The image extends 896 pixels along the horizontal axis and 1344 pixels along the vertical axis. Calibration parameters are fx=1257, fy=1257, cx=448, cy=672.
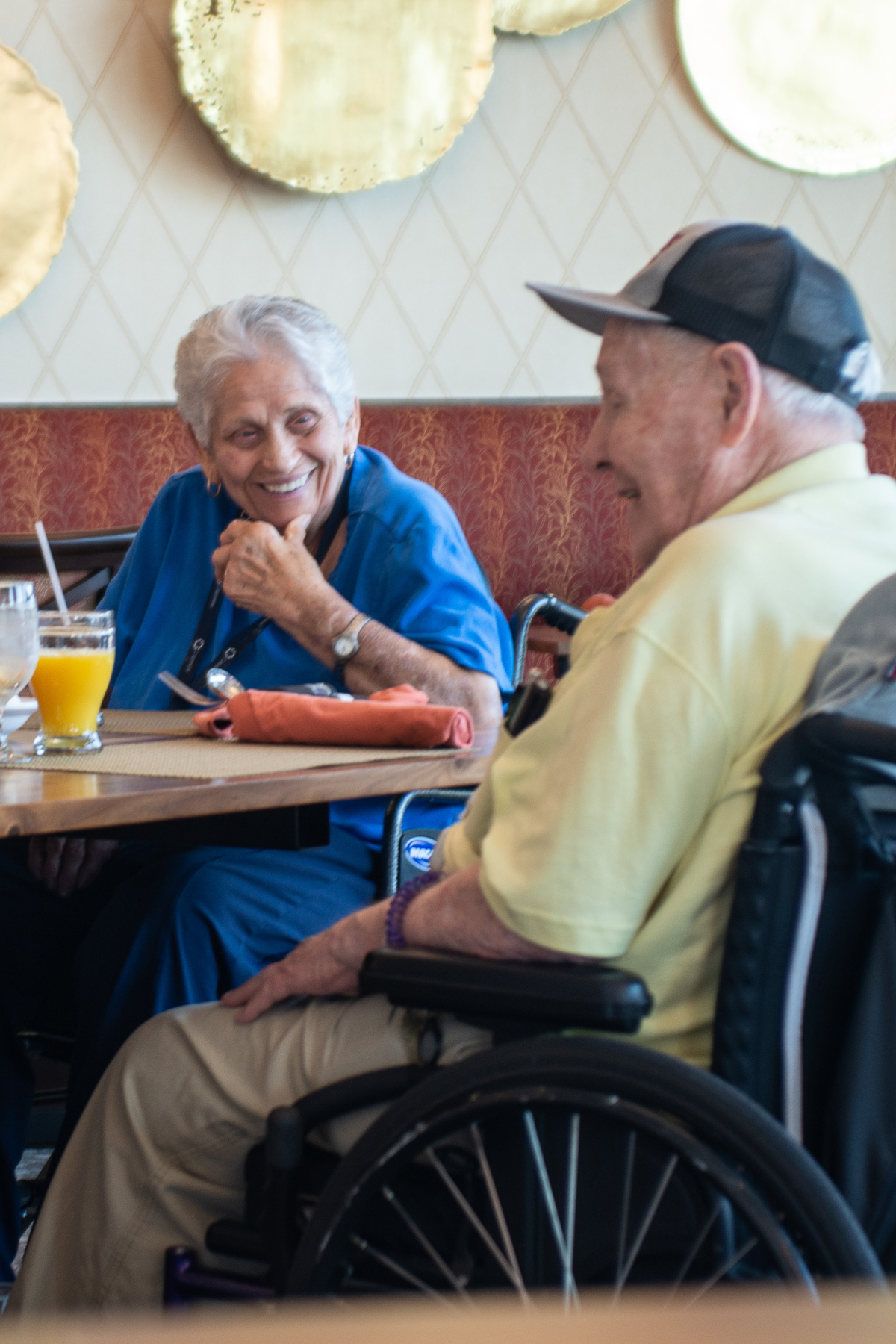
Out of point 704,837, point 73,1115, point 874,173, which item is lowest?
point 73,1115

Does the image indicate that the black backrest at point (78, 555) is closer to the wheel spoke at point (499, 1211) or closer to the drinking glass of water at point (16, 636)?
the drinking glass of water at point (16, 636)

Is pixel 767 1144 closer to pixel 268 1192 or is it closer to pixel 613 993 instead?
pixel 613 993

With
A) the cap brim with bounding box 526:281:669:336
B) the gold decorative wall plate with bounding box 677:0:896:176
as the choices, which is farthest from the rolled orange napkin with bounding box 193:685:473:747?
the gold decorative wall plate with bounding box 677:0:896:176

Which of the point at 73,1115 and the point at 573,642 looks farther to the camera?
the point at 73,1115

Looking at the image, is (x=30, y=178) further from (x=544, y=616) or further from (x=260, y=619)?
(x=544, y=616)

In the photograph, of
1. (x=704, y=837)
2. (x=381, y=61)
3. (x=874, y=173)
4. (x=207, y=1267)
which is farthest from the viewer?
(x=874, y=173)

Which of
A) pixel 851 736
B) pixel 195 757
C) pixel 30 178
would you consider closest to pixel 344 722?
pixel 195 757

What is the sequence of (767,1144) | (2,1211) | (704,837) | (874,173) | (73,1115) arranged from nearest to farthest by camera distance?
(767,1144) < (704,837) < (73,1115) < (2,1211) < (874,173)

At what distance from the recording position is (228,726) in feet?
4.81

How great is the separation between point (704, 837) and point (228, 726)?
733 millimetres

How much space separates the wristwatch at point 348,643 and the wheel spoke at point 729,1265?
101 cm

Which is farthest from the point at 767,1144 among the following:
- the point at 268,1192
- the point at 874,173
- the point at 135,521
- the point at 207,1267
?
the point at 874,173

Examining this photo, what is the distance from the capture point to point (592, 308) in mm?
1114

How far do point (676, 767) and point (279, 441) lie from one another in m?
1.15
